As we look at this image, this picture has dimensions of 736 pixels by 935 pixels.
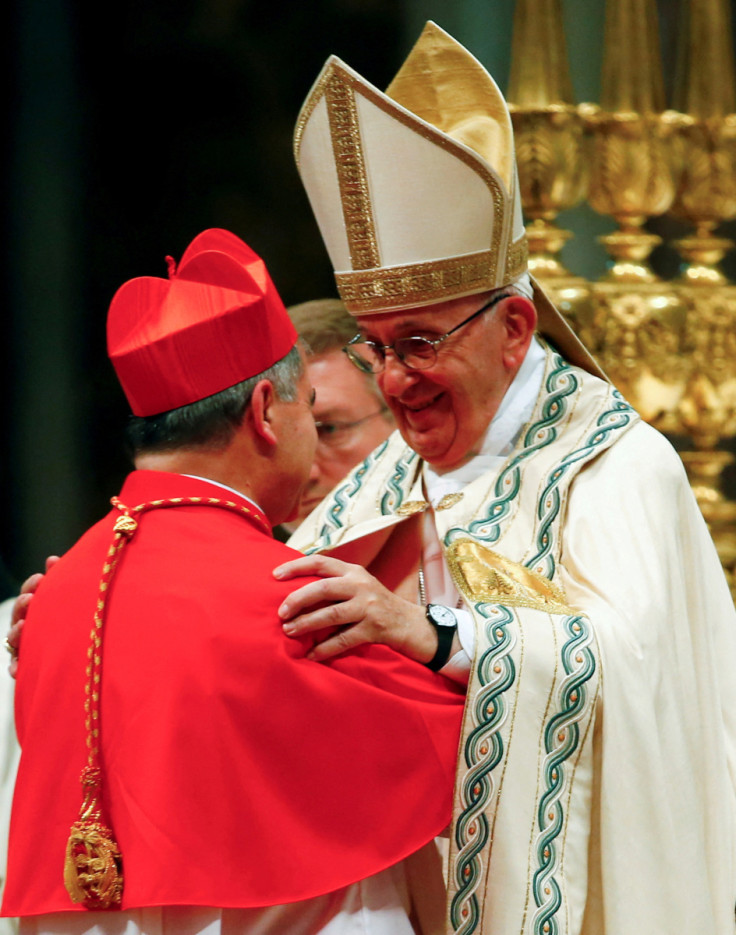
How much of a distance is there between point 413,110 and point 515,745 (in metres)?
1.40

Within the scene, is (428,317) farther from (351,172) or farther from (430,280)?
(351,172)

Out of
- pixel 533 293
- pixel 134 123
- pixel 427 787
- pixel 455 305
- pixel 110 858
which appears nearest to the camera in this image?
pixel 110 858

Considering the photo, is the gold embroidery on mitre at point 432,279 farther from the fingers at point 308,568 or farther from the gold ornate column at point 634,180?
the gold ornate column at point 634,180

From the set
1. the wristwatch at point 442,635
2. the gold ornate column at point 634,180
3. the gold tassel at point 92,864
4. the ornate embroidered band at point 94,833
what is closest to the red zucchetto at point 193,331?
the ornate embroidered band at point 94,833

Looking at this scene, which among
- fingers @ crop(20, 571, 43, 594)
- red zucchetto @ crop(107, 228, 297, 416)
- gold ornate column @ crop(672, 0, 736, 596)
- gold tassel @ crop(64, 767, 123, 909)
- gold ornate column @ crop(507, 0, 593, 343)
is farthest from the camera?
gold ornate column @ crop(672, 0, 736, 596)

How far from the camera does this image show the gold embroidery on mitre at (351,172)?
2.64 m

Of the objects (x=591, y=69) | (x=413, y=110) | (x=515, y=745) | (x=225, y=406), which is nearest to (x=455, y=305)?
(x=413, y=110)

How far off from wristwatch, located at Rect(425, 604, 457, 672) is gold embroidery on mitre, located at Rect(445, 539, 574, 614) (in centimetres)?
10

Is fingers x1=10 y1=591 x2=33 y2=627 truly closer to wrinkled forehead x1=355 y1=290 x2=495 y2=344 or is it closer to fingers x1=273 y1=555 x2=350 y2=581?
fingers x1=273 y1=555 x2=350 y2=581

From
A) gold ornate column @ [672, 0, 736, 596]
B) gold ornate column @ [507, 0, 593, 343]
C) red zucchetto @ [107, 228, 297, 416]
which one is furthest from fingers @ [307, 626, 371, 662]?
gold ornate column @ [672, 0, 736, 596]

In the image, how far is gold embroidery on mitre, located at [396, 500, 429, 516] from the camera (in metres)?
2.81

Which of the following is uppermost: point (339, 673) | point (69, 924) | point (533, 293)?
point (533, 293)

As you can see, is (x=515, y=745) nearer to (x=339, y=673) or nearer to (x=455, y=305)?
(x=339, y=673)

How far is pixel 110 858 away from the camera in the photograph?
1.89m
